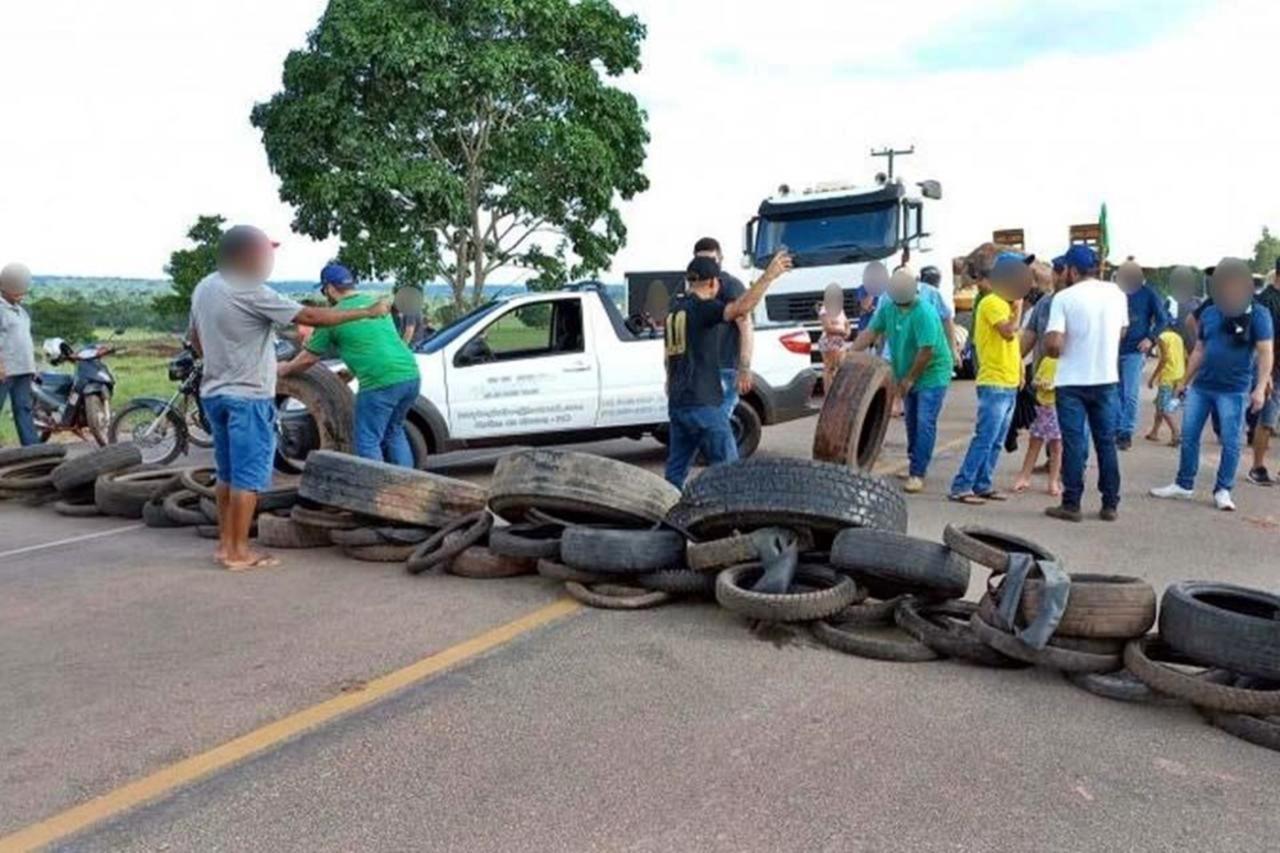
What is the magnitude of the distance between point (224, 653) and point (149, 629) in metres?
0.62

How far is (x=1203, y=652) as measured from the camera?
3676 mm

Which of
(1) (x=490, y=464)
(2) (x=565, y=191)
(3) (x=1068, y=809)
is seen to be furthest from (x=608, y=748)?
(2) (x=565, y=191)

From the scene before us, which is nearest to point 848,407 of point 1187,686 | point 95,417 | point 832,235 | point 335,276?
point 1187,686

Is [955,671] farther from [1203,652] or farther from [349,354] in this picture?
[349,354]

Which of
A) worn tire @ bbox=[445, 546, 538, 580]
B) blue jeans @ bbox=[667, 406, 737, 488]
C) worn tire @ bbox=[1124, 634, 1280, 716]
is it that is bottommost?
worn tire @ bbox=[1124, 634, 1280, 716]

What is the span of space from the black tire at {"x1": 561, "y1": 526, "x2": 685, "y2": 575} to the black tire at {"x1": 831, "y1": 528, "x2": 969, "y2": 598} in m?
0.86

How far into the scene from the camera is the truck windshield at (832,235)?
16109mm

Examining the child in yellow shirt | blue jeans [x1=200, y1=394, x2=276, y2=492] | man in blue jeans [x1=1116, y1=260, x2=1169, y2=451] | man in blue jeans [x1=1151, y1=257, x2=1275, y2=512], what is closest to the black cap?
blue jeans [x1=200, y1=394, x2=276, y2=492]

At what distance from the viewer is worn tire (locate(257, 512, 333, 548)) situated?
6148 mm

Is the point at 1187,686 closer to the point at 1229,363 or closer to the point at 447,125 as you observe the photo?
the point at 1229,363

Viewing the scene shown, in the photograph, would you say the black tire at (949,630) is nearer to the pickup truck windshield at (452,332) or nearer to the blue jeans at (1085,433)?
the blue jeans at (1085,433)

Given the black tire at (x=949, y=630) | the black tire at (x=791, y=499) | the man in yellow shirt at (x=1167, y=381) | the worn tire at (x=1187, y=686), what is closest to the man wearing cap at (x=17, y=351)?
Answer: the black tire at (x=791, y=499)

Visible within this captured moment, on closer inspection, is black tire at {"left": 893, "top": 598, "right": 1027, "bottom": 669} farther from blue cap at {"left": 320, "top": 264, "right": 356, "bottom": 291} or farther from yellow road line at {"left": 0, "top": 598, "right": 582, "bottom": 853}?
blue cap at {"left": 320, "top": 264, "right": 356, "bottom": 291}

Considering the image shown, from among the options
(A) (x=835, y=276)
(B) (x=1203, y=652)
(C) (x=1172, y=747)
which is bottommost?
(C) (x=1172, y=747)
